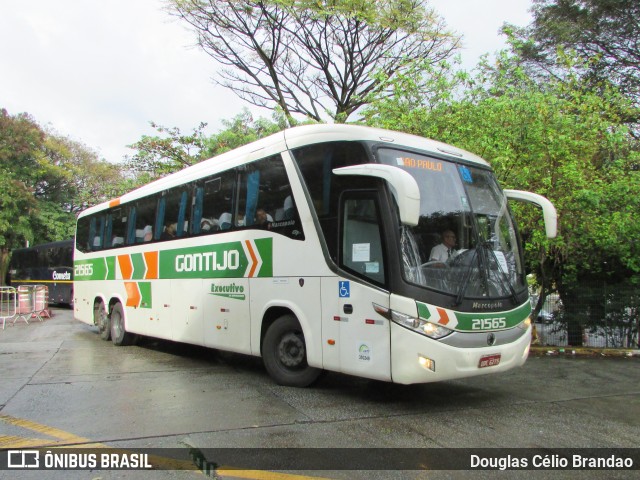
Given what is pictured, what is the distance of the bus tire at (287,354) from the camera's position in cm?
686

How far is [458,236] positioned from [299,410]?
2729 millimetres

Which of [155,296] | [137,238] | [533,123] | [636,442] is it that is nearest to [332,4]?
[533,123]

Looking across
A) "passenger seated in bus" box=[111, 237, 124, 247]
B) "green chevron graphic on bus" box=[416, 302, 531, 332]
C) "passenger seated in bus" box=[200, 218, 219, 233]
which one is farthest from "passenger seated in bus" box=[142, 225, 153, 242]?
"green chevron graphic on bus" box=[416, 302, 531, 332]

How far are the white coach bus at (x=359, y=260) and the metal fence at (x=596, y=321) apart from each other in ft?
22.1

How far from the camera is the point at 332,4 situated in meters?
17.5

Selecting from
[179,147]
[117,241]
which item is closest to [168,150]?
[179,147]

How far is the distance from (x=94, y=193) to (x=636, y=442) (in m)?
36.1

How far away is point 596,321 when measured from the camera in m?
12.5

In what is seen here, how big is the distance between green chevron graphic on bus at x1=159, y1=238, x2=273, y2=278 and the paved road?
163cm

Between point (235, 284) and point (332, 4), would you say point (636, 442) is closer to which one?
point (235, 284)

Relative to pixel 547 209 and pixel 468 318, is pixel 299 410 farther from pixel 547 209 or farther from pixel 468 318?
pixel 547 209

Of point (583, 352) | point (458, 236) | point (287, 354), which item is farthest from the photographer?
point (583, 352)

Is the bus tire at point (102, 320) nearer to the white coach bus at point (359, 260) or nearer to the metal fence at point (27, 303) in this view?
the white coach bus at point (359, 260)

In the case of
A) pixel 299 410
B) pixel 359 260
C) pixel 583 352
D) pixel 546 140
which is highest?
pixel 546 140
